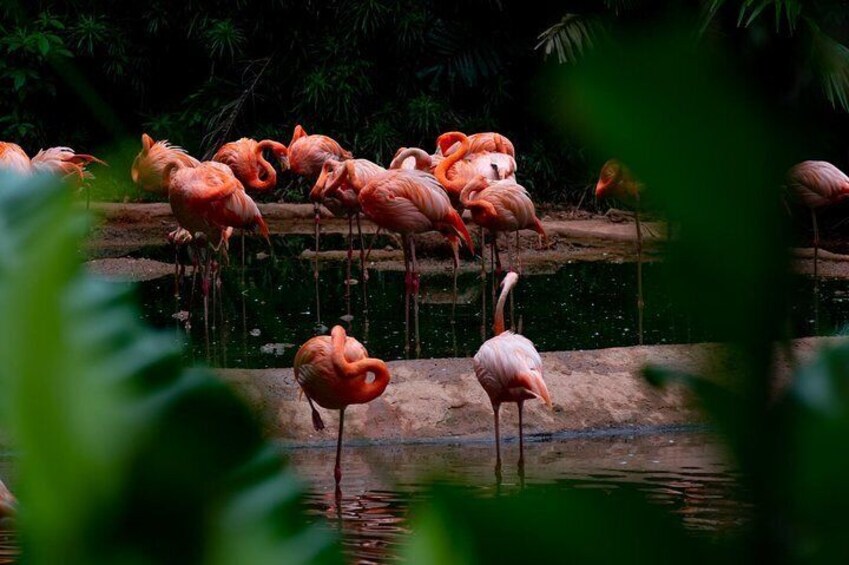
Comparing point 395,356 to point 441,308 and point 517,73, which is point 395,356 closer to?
point 441,308

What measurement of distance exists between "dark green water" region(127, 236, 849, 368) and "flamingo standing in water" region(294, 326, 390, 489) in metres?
1.13

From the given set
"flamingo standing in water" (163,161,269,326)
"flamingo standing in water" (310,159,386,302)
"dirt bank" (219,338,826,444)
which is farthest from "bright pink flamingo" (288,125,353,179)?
"dirt bank" (219,338,826,444)

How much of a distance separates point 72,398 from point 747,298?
0.11 metres

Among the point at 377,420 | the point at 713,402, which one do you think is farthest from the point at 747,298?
the point at 377,420

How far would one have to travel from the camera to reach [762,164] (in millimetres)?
226

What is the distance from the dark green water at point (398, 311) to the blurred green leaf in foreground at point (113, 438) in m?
5.26

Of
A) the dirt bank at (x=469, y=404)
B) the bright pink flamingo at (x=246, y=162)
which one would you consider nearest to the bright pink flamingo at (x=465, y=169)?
the bright pink flamingo at (x=246, y=162)

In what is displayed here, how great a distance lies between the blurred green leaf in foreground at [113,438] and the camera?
22cm

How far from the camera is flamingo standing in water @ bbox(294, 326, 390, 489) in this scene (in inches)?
167

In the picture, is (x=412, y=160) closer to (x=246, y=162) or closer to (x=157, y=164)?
(x=246, y=162)

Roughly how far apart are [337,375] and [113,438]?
13.2 ft

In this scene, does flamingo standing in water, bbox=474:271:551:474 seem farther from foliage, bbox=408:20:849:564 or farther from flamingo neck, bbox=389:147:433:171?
foliage, bbox=408:20:849:564

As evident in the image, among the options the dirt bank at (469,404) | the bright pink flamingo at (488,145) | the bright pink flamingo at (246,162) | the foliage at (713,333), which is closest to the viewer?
the foliage at (713,333)

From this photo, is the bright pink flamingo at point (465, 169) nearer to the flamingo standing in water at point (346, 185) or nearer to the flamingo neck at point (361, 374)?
the flamingo standing in water at point (346, 185)
